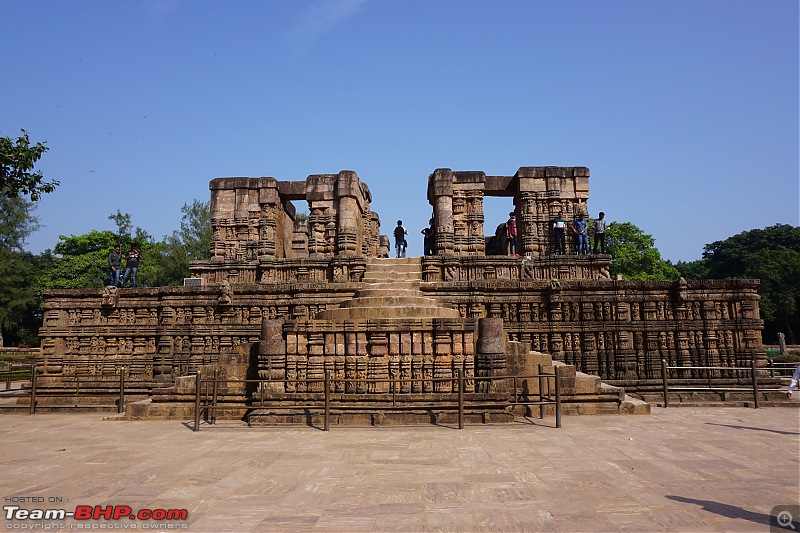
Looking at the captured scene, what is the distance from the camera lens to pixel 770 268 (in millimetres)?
40844

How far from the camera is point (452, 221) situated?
57.5 feet

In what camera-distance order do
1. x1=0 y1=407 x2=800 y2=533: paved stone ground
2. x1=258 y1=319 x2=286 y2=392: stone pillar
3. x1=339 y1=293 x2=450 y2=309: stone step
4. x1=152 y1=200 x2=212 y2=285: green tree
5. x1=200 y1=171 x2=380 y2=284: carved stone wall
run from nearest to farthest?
x1=0 y1=407 x2=800 y2=533: paved stone ground
x1=258 y1=319 x2=286 y2=392: stone pillar
x1=339 y1=293 x2=450 y2=309: stone step
x1=200 y1=171 x2=380 y2=284: carved stone wall
x1=152 y1=200 x2=212 y2=285: green tree

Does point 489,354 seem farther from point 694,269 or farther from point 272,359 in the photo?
point 694,269

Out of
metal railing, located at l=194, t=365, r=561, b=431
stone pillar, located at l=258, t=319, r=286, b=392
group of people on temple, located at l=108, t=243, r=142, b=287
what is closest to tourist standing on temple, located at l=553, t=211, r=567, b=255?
metal railing, located at l=194, t=365, r=561, b=431

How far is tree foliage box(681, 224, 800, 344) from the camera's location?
3934 cm

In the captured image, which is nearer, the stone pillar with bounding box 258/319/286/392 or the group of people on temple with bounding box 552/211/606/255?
the stone pillar with bounding box 258/319/286/392

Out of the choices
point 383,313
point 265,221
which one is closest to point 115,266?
point 265,221

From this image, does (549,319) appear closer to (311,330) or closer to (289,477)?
(311,330)

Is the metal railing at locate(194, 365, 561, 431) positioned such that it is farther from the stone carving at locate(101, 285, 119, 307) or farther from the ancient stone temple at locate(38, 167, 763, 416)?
the stone carving at locate(101, 285, 119, 307)

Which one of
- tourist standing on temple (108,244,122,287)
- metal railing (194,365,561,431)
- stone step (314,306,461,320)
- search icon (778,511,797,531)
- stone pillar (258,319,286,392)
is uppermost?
tourist standing on temple (108,244,122,287)

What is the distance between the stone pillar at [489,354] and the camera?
9.34m

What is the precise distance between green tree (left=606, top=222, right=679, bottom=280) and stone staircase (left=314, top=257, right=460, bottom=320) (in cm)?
2747

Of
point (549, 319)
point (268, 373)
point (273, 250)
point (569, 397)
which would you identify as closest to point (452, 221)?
point (549, 319)

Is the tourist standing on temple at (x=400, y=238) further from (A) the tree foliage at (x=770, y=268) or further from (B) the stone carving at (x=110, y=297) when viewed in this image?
(A) the tree foliage at (x=770, y=268)
